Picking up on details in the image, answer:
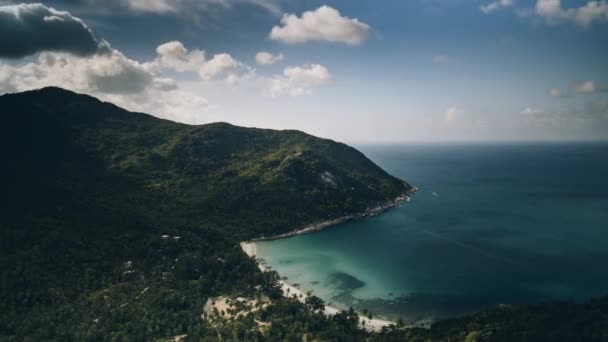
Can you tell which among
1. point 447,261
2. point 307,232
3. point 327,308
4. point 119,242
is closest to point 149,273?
point 119,242

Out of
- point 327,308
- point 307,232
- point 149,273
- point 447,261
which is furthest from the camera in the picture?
point 307,232

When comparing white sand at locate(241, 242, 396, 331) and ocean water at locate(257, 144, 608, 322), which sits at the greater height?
ocean water at locate(257, 144, 608, 322)

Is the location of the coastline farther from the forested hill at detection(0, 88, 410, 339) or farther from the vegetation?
the forested hill at detection(0, 88, 410, 339)

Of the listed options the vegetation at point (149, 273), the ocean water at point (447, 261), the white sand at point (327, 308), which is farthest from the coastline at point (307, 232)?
the ocean water at point (447, 261)

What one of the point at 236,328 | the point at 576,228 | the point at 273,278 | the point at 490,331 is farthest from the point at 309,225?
the point at 576,228

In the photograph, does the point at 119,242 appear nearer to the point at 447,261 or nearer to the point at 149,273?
the point at 149,273

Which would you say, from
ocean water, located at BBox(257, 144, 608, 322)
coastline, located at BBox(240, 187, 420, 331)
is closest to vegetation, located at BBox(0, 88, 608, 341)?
coastline, located at BBox(240, 187, 420, 331)

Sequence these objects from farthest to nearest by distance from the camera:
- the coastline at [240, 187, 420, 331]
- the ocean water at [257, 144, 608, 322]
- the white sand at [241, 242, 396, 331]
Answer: the ocean water at [257, 144, 608, 322], the coastline at [240, 187, 420, 331], the white sand at [241, 242, 396, 331]

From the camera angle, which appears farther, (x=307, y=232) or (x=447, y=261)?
(x=307, y=232)

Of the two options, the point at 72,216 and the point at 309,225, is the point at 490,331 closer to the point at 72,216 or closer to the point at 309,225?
the point at 309,225

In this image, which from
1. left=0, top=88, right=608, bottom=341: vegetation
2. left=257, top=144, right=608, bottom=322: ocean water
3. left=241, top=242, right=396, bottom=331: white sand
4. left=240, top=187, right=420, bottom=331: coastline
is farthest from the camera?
left=257, top=144, right=608, bottom=322: ocean water

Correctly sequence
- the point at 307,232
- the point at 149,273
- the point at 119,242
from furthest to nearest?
the point at 307,232 → the point at 119,242 → the point at 149,273
